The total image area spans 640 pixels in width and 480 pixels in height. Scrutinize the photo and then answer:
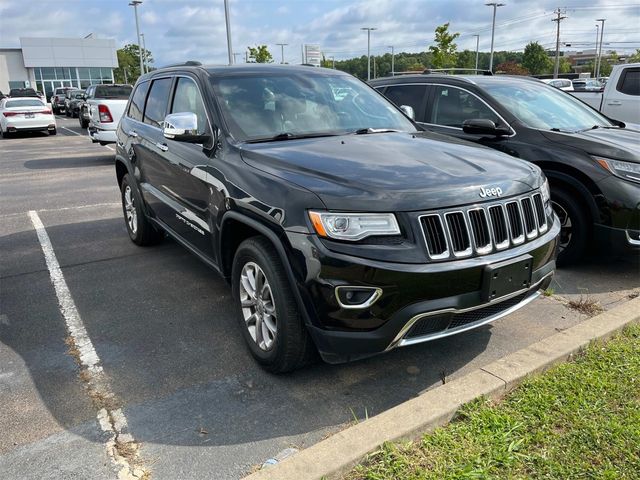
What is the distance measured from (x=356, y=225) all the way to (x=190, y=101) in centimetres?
223

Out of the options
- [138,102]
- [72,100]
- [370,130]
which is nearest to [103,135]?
[138,102]

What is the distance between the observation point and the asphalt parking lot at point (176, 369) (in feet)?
8.95

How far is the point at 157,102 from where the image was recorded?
17.0 feet

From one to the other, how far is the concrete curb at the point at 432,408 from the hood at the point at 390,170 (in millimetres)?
989

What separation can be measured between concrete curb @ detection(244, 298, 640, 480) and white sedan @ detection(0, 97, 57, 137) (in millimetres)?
21119

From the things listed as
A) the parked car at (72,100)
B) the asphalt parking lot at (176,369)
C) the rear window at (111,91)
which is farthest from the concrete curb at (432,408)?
the parked car at (72,100)

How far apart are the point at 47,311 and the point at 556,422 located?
3.73 meters

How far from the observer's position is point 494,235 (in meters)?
2.98

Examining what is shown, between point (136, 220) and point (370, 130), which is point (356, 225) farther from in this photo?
point (136, 220)

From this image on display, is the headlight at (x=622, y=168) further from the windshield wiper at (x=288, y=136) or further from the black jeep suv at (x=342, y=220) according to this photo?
the windshield wiper at (x=288, y=136)

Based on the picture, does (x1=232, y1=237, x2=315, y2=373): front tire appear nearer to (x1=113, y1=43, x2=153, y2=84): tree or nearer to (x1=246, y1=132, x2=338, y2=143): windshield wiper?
(x1=246, y1=132, x2=338, y2=143): windshield wiper

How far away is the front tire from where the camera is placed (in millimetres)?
3008

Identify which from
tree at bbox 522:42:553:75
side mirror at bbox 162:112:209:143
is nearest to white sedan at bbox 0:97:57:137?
side mirror at bbox 162:112:209:143

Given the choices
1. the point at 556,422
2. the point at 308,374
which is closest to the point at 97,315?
the point at 308,374
